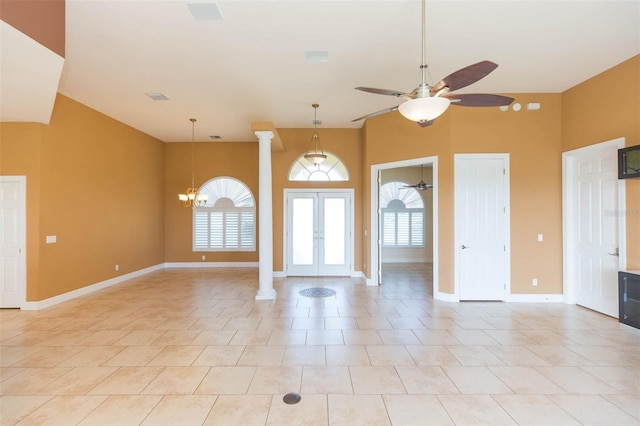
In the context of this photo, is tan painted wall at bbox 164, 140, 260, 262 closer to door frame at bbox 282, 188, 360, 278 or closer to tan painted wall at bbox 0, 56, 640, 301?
door frame at bbox 282, 188, 360, 278

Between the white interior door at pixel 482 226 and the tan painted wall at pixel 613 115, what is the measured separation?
1.09m

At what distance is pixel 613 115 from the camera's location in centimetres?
425

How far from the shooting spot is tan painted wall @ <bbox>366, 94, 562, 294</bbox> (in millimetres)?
5152

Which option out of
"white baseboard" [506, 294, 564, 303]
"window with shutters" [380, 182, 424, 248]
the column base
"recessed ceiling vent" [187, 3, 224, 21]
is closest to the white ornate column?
the column base

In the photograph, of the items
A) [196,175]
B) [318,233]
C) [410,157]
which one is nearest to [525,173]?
[410,157]

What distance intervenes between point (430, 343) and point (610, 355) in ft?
5.95

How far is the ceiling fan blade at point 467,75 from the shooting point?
7.75 feet

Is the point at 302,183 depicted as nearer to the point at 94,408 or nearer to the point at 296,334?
the point at 296,334

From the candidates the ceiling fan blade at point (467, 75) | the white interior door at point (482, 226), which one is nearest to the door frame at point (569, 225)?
the white interior door at point (482, 226)

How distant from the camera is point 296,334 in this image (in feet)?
12.5

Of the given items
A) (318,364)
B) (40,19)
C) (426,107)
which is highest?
(40,19)

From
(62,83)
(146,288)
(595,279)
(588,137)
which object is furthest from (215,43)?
(595,279)

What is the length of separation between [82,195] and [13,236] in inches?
48.3

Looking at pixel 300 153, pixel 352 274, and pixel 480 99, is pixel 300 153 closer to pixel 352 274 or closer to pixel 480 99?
pixel 352 274
